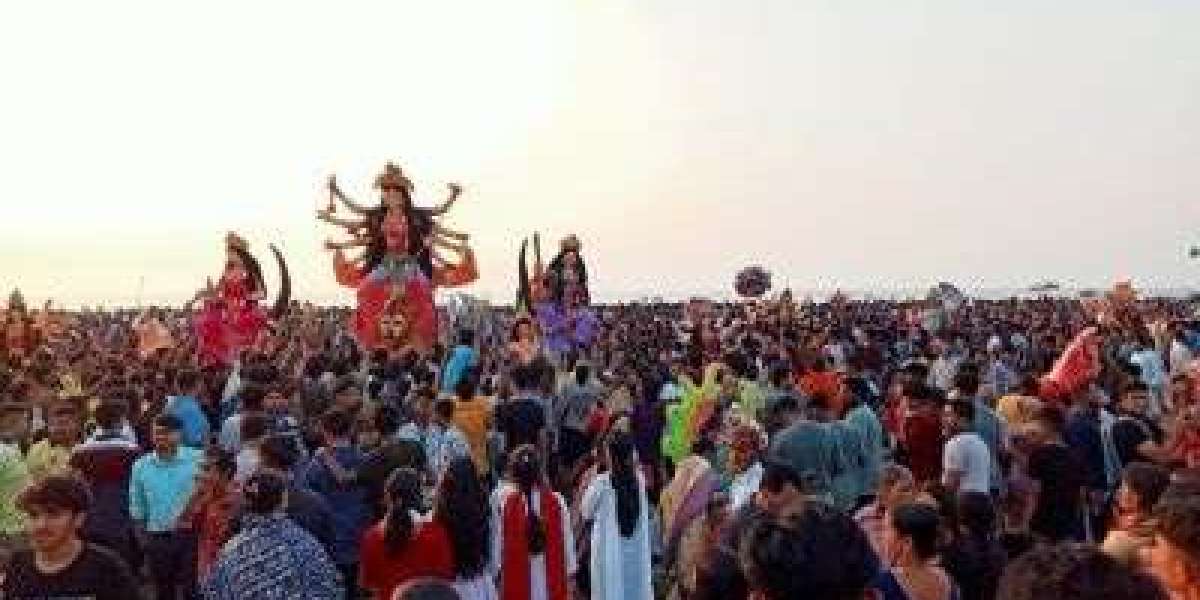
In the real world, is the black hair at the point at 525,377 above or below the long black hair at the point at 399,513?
above

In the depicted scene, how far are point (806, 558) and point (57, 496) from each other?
3.36m

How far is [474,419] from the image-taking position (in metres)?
12.0

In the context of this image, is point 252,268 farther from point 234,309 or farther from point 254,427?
point 254,427

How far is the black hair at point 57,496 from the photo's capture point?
614cm

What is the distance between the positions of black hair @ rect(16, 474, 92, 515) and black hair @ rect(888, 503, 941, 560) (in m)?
2.92

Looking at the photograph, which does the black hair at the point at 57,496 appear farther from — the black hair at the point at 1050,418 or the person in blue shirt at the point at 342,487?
the black hair at the point at 1050,418

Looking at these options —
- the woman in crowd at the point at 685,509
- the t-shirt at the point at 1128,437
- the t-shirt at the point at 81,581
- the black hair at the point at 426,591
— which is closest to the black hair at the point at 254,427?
the woman in crowd at the point at 685,509

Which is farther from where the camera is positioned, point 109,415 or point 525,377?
point 525,377

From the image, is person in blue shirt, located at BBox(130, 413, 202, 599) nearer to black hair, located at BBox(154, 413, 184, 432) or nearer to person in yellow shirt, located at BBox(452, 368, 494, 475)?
black hair, located at BBox(154, 413, 184, 432)

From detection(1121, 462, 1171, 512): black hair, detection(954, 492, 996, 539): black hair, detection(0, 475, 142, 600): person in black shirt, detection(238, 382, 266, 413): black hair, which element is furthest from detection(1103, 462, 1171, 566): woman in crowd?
detection(238, 382, 266, 413): black hair

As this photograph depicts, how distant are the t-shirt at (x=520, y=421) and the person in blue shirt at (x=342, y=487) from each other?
106 centimetres

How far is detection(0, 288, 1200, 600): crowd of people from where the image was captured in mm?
5238


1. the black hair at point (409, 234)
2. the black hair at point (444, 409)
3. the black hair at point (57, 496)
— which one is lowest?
the black hair at point (57, 496)

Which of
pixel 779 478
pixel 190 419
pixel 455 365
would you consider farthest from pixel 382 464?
pixel 455 365
